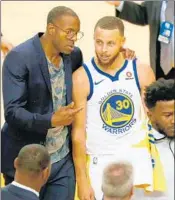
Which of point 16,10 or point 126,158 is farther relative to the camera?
point 16,10

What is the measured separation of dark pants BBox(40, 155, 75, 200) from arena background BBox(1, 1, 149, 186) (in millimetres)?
3079

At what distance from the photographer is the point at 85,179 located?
10.9 feet

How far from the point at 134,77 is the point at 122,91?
9cm

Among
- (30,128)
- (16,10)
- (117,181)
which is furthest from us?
(16,10)

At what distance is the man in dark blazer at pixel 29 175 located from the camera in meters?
2.92

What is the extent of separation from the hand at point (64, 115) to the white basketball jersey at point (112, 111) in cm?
19

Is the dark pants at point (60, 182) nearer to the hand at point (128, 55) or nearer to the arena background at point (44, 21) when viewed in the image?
the hand at point (128, 55)

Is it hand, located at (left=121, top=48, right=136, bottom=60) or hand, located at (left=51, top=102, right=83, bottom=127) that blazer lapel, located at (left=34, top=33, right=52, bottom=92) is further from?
hand, located at (left=121, top=48, right=136, bottom=60)

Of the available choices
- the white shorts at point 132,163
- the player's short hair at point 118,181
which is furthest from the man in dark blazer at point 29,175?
the white shorts at point 132,163

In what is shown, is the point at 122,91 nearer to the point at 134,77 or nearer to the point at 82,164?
the point at 134,77

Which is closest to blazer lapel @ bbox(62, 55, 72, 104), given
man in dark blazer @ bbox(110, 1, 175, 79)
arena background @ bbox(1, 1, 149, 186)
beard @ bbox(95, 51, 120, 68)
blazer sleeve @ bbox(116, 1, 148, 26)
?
Answer: beard @ bbox(95, 51, 120, 68)

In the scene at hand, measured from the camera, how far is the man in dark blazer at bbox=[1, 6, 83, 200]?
320cm

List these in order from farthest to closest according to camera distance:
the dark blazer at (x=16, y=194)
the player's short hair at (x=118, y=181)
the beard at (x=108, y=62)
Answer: the beard at (x=108, y=62) → the dark blazer at (x=16, y=194) → the player's short hair at (x=118, y=181)

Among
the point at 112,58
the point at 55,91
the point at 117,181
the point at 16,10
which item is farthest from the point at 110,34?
the point at 16,10
